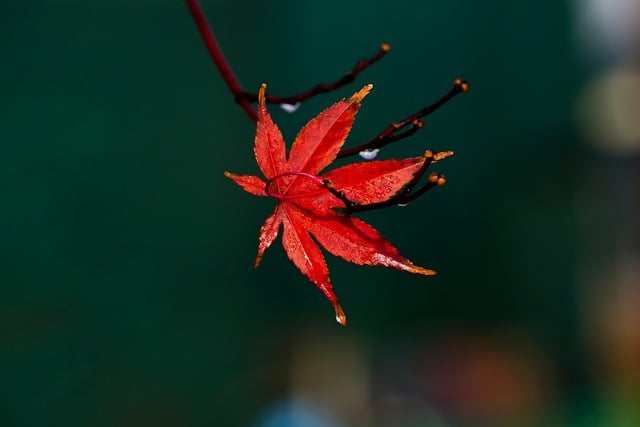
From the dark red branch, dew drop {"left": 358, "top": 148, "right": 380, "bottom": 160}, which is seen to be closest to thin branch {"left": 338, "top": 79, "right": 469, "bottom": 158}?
dew drop {"left": 358, "top": 148, "right": 380, "bottom": 160}

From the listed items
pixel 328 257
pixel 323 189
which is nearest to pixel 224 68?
pixel 323 189

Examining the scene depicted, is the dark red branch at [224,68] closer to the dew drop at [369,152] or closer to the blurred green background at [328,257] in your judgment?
the dew drop at [369,152]

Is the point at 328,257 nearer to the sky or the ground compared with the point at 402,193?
nearer to the ground

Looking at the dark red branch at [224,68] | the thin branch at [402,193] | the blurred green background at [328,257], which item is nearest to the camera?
the thin branch at [402,193]

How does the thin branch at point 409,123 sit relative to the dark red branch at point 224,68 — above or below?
below

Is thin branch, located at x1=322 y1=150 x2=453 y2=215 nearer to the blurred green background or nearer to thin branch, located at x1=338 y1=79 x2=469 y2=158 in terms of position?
thin branch, located at x1=338 y1=79 x2=469 y2=158

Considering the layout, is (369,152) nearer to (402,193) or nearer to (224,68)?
(402,193)

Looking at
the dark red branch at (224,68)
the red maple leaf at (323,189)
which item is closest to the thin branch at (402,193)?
the red maple leaf at (323,189)
